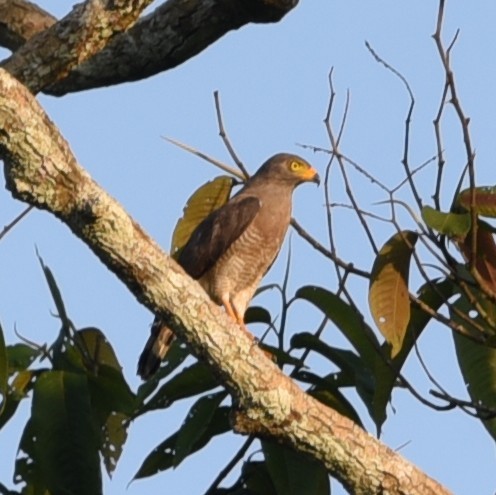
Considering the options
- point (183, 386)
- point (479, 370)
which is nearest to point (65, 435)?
point (183, 386)

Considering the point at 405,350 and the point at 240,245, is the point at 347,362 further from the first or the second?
the point at 240,245

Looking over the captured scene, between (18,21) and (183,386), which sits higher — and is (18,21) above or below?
above

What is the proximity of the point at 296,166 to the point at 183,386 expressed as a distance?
123 inches

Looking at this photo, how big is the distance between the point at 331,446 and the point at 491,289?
60cm

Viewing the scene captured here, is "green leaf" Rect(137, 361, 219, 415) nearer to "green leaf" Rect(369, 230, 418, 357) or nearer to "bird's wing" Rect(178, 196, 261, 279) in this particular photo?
"green leaf" Rect(369, 230, 418, 357)

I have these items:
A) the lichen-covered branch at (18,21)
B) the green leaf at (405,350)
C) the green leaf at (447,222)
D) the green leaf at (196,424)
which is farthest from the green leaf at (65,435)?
the lichen-covered branch at (18,21)

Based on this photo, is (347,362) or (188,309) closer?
(188,309)

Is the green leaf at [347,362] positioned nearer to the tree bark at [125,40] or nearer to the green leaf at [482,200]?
the green leaf at [482,200]

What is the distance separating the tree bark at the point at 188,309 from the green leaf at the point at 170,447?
369 millimetres

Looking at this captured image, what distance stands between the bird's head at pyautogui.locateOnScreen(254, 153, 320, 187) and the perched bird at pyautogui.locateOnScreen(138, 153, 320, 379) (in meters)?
0.12

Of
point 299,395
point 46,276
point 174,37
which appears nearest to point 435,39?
point 299,395

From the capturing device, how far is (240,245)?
681 cm

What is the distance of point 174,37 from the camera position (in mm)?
5395

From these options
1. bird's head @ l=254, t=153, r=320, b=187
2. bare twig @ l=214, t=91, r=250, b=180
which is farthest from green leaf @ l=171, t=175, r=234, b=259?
bird's head @ l=254, t=153, r=320, b=187
